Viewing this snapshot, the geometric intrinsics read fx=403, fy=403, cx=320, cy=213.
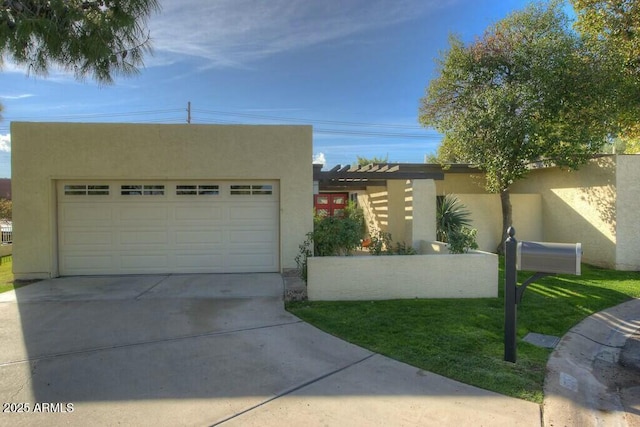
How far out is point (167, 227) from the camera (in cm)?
983

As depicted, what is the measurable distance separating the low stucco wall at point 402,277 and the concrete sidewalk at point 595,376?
1791 mm

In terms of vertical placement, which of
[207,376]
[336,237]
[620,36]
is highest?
[620,36]

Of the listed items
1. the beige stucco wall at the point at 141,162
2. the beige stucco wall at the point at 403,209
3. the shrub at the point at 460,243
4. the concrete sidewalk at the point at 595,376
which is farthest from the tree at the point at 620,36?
the beige stucco wall at the point at 141,162

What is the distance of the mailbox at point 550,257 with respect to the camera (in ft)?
14.0

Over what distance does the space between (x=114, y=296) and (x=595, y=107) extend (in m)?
12.9

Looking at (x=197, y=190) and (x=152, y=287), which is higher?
(x=197, y=190)

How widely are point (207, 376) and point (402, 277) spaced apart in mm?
4240

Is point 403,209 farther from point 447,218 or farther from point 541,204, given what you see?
point 541,204

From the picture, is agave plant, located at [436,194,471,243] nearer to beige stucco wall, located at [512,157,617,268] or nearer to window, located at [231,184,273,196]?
beige stucco wall, located at [512,157,617,268]

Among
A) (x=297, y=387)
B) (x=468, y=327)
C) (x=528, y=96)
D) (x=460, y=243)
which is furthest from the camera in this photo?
(x=528, y=96)

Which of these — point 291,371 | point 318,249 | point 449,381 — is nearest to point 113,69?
point 318,249

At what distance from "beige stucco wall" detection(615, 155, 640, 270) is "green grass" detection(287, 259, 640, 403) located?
2.87 metres

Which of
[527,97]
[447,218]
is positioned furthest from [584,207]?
[447,218]

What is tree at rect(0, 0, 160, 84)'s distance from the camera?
17.5ft
